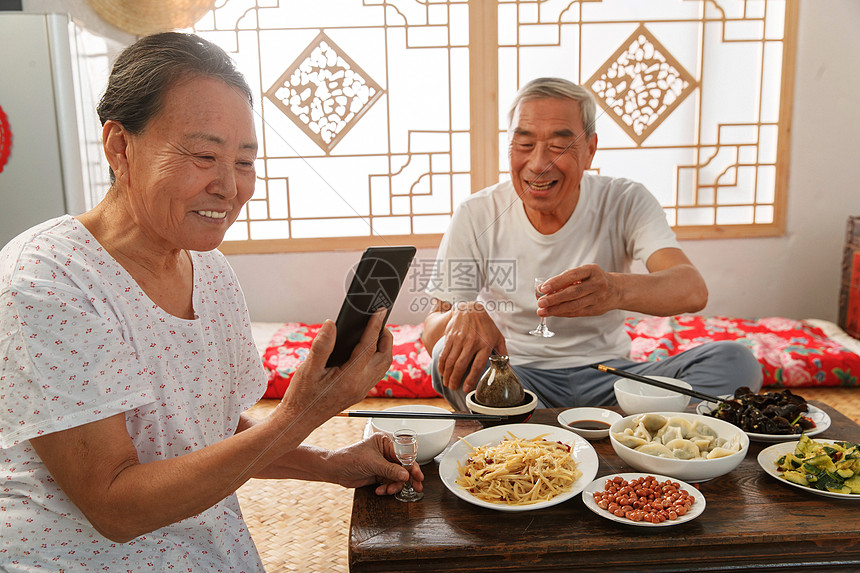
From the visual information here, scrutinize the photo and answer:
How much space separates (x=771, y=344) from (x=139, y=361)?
3283 millimetres

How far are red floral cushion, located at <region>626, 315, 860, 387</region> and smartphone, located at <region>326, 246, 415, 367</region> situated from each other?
8.37 feet

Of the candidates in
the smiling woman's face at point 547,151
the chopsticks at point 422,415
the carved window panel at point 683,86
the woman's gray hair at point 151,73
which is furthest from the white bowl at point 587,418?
the carved window panel at point 683,86

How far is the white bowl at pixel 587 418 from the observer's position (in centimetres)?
141

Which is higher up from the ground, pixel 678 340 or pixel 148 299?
pixel 148 299

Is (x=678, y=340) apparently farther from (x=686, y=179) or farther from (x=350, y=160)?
(x=350, y=160)

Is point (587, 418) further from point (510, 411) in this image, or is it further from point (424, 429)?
point (424, 429)

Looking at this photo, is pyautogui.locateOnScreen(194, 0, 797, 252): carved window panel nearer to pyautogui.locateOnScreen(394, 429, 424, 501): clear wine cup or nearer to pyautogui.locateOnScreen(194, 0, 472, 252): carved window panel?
pyautogui.locateOnScreen(194, 0, 472, 252): carved window panel

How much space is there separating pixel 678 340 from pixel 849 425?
6.72 ft

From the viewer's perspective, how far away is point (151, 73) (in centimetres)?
97

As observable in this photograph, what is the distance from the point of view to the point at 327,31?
12.8ft

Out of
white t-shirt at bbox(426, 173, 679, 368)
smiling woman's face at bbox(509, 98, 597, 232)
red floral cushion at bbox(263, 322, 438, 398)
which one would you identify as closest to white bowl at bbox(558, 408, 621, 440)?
white t-shirt at bbox(426, 173, 679, 368)

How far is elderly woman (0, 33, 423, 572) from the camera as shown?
0.91m

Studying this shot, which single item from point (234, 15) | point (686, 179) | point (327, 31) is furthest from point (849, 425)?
point (234, 15)

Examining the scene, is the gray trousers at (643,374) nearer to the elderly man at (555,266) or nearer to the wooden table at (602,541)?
the elderly man at (555,266)
